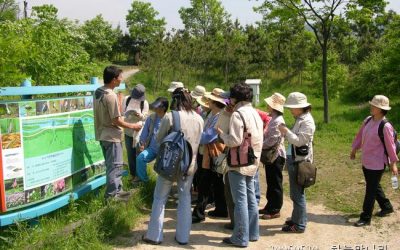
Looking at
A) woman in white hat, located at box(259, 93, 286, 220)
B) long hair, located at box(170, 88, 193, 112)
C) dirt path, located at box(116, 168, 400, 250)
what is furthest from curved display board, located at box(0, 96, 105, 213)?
woman in white hat, located at box(259, 93, 286, 220)

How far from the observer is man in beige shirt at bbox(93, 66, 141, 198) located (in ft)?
15.5

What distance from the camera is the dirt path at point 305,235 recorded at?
→ 183 inches

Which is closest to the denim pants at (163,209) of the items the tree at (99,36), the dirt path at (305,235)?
the dirt path at (305,235)

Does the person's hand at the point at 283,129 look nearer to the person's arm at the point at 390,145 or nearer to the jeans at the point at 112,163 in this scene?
the person's arm at the point at 390,145

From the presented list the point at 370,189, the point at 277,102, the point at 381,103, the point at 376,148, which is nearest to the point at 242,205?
the point at 277,102

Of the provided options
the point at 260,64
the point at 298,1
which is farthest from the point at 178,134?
the point at 260,64

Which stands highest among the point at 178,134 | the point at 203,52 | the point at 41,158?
the point at 203,52

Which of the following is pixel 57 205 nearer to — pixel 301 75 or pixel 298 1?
pixel 298 1

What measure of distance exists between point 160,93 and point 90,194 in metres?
19.9

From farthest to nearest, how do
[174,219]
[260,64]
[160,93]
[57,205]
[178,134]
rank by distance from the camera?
[260,64] < [160,93] < [174,219] < [57,205] < [178,134]

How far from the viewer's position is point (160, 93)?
989 inches

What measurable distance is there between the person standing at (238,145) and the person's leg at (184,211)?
46cm

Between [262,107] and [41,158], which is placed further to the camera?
[262,107]

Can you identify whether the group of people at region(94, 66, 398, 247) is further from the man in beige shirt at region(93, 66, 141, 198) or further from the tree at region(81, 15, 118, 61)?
the tree at region(81, 15, 118, 61)
